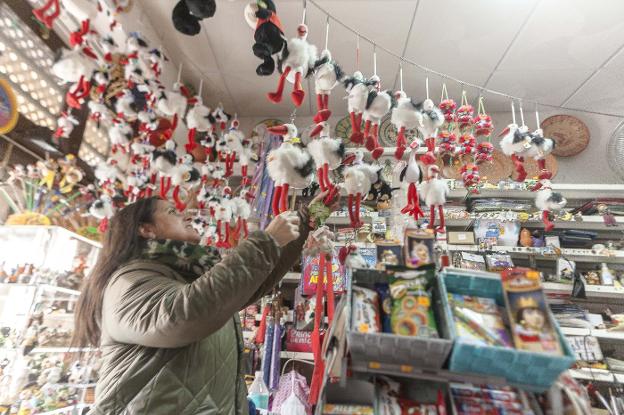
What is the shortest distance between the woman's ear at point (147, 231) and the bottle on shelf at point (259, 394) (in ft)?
4.95

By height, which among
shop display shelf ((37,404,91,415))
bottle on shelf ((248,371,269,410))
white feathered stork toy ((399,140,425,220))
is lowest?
shop display shelf ((37,404,91,415))

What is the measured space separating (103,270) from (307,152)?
34.2 inches

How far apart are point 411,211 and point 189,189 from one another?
2271mm

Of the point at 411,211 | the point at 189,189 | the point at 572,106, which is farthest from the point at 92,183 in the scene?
the point at 572,106

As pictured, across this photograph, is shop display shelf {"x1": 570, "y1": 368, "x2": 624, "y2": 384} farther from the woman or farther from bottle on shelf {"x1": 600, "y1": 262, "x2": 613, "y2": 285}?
the woman

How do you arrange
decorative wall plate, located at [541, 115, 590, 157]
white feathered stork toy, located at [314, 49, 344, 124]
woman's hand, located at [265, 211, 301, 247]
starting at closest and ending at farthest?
woman's hand, located at [265, 211, 301, 247] < white feathered stork toy, located at [314, 49, 344, 124] < decorative wall plate, located at [541, 115, 590, 157]

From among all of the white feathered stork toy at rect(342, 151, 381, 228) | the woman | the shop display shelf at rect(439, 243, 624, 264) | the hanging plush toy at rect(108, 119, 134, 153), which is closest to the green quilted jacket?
the woman

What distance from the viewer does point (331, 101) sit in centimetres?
380

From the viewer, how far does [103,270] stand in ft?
3.99

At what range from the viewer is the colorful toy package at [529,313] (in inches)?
26.4

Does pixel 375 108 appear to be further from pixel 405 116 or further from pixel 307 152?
pixel 307 152

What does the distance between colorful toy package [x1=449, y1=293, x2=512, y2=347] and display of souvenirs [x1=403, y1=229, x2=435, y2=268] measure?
10 centimetres

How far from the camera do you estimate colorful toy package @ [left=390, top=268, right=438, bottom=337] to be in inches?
28.9

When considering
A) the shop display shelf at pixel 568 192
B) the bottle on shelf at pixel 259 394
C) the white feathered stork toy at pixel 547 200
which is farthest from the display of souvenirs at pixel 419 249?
the shop display shelf at pixel 568 192
